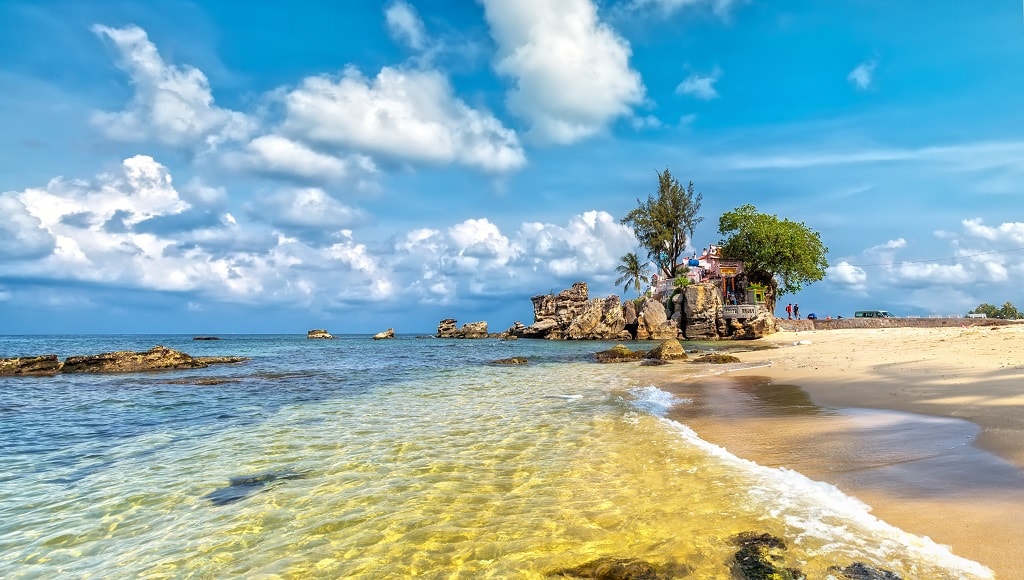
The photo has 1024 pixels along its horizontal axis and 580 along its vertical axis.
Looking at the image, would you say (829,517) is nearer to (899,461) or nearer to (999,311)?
(899,461)

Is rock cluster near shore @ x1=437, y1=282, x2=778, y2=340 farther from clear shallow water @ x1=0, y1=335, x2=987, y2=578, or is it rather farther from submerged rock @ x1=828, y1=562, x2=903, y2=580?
submerged rock @ x1=828, y1=562, x2=903, y2=580

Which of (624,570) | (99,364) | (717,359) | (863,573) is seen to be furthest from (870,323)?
(99,364)

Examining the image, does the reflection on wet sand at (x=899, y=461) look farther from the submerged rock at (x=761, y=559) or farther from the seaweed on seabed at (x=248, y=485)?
the seaweed on seabed at (x=248, y=485)

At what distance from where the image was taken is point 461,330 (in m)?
103

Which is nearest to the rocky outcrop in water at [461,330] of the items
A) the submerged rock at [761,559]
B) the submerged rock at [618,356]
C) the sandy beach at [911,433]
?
the submerged rock at [618,356]

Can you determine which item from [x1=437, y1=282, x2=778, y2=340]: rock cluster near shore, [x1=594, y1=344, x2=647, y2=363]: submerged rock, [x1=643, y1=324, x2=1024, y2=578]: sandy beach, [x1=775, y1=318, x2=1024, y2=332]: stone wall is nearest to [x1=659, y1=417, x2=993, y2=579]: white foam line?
[x1=643, y1=324, x2=1024, y2=578]: sandy beach

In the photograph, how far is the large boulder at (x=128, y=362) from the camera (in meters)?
28.2

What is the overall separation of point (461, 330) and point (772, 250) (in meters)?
62.7

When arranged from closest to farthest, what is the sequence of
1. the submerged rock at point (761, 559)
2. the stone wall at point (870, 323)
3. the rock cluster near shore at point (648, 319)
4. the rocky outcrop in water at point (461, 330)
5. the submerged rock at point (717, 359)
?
A: the submerged rock at point (761, 559)
the submerged rock at point (717, 359)
the stone wall at point (870, 323)
the rock cluster near shore at point (648, 319)
the rocky outcrop in water at point (461, 330)

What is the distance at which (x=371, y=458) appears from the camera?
8.47m

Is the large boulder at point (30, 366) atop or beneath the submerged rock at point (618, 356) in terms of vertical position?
atop

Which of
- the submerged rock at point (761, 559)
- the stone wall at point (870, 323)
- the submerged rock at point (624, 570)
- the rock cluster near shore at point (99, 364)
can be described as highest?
the stone wall at point (870, 323)

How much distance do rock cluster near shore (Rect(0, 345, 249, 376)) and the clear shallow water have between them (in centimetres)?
1828

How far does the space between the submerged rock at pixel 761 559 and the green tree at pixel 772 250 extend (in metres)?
59.7
